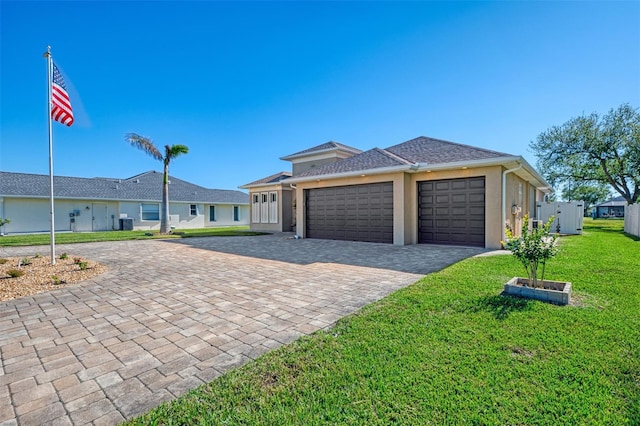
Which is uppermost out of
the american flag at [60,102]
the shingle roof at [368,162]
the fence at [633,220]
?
the american flag at [60,102]

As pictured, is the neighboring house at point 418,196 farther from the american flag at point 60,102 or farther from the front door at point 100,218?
the front door at point 100,218

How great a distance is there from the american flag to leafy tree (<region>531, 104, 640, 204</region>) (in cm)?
3087

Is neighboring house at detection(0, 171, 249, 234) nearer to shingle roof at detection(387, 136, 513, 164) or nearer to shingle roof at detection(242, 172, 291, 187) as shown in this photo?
shingle roof at detection(242, 172, 291, 187)

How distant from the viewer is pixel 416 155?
39.7 feet

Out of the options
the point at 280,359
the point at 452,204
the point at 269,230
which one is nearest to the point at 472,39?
the point at 452,204

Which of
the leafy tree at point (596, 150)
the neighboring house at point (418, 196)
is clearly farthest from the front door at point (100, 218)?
the leafy tree at point (596, 150)

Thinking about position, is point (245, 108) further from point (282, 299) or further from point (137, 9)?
point (282, 299)

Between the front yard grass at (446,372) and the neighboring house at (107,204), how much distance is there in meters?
24.8

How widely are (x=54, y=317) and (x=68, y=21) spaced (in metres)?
10.5

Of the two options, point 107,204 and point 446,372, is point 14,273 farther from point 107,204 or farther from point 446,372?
point 107,204

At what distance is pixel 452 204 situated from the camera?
10.7 metres

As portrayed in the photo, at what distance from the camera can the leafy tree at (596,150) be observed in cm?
2167

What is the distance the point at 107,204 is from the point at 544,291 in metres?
27.5

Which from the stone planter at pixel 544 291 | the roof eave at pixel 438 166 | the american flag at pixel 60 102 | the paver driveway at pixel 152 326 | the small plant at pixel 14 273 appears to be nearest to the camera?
the paver driveway at pixel 152 326
